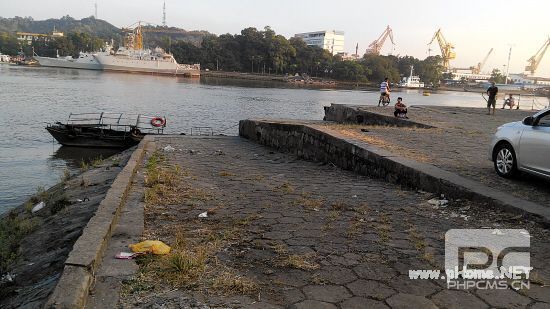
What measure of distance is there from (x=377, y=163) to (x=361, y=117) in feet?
34.7

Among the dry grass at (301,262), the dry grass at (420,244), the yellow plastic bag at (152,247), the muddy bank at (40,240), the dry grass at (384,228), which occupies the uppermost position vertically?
the dry grass at (420,244)

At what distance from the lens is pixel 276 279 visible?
3.65 m

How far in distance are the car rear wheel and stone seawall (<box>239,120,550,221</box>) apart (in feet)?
2.73

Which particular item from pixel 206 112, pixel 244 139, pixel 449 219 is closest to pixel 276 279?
pixel 449 219

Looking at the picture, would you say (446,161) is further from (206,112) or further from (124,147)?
(206,112)

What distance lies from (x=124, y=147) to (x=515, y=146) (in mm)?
15445

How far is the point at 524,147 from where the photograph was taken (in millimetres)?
6406

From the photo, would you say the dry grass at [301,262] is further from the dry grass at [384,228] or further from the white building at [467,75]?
the white building at [467,75]

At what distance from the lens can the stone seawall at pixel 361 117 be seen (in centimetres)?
1509

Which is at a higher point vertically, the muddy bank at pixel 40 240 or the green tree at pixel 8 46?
the green tree at pixel 8 46

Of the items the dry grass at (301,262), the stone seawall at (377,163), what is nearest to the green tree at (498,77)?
the stone seawall at (377,163)

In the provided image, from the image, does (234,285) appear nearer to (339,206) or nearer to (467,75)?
(339,206)

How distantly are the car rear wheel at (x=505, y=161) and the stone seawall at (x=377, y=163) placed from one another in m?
0.83

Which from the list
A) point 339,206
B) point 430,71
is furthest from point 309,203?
point 430,71
